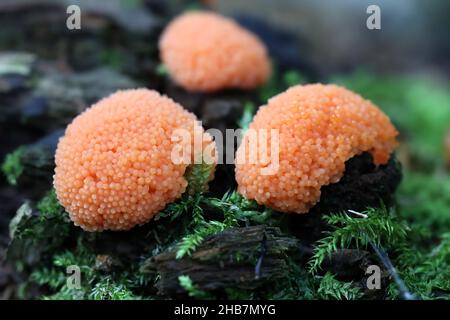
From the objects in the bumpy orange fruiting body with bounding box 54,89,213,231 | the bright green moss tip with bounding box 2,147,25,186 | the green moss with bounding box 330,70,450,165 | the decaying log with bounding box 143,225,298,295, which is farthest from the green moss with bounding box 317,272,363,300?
the green moss with bounding box 330,70,450,165

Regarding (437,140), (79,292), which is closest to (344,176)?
(79,292)

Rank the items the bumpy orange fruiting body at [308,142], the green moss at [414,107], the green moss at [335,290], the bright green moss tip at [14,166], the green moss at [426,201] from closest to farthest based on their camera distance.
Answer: the green moss at [335,290]
the bumpy orange fruiting body at [308,142]
the bright green moss tip at [14,166]
the green moss at [426,201]
the green moss at [414,107]

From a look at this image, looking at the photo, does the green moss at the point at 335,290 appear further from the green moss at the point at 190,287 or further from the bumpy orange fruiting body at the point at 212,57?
the bumpy orange fruiting body at the point at 212,57

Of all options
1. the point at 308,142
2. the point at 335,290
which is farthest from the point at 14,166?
the point at 335,290

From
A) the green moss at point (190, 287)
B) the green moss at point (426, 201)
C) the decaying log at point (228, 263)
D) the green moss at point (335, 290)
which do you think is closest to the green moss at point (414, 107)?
the green moss at point (426, 201)

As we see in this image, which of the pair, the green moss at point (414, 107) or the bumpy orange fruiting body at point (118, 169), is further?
the green moss at point (414, 107)

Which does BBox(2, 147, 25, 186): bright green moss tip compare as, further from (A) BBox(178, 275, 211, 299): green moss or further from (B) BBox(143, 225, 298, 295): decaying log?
(A) BBox(178, 275, 211, 299): green moss

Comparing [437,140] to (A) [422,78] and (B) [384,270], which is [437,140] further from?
(B) [384,270]
